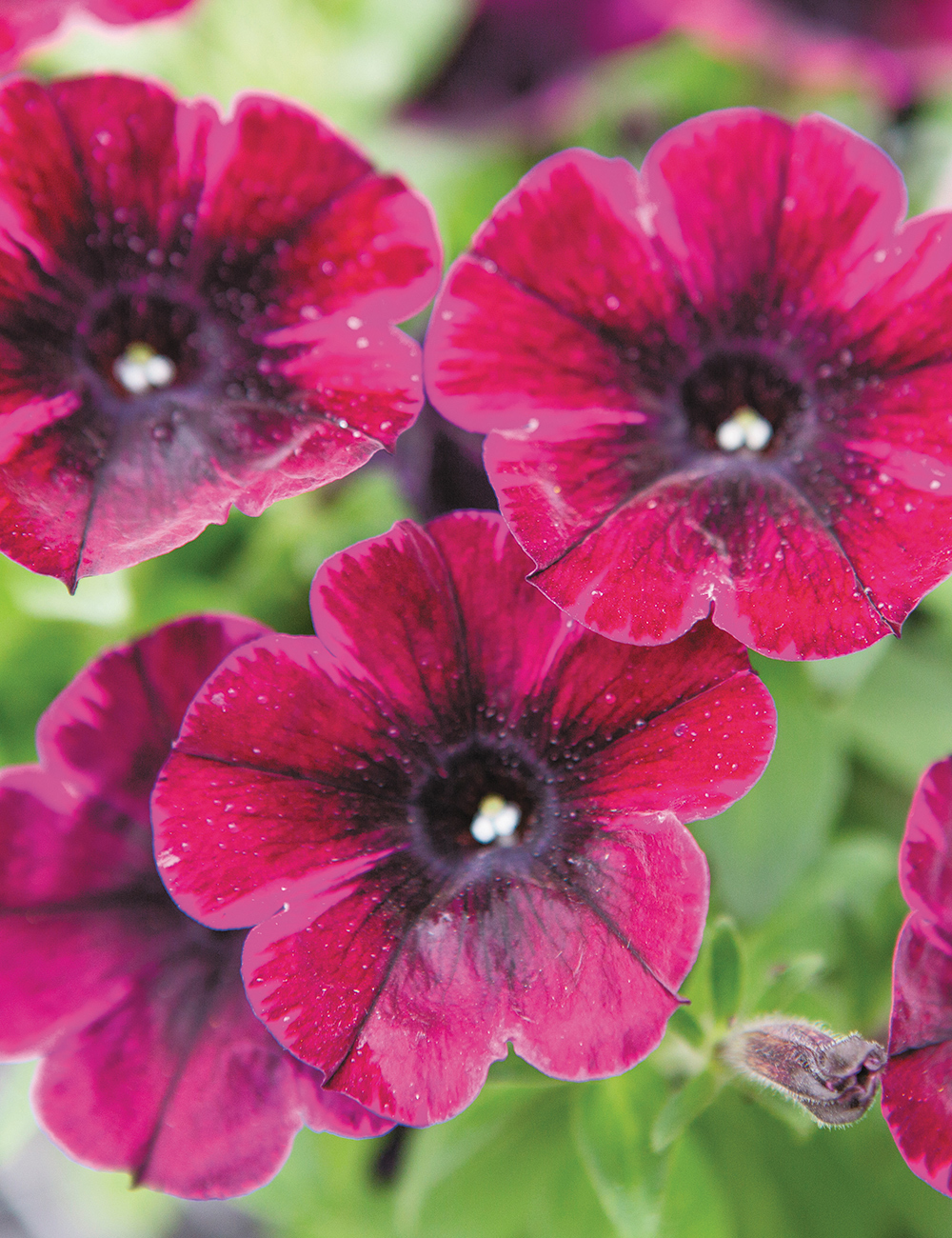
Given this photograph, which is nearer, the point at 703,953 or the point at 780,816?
the point at 703,953

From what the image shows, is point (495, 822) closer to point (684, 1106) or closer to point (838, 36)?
point (684, 1106)

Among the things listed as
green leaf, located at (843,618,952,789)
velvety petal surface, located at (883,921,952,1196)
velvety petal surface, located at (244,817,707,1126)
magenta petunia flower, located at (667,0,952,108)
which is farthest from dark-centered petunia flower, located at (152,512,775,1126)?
magenta petunia flower, located at (667,0,952,108)

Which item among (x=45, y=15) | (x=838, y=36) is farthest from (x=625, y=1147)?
(x=838, y=36)

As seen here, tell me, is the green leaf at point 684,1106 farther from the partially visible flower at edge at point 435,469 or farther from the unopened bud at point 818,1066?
the partially visible flower at edge at point 435,469

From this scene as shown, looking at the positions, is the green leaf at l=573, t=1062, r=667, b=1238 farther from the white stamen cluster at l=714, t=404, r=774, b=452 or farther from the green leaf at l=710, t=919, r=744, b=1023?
the white stamen cluster at l=714, t=404, r=774, b=452

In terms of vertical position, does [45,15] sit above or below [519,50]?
above

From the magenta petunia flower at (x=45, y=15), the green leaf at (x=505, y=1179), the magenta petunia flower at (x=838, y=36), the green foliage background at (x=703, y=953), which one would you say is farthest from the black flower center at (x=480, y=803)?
the magenta petunia flower at (x=838, y=36)

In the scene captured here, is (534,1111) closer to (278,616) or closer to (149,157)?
(278,616)

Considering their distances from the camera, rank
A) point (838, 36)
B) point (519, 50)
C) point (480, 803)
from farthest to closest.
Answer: point (519, 50) → point (838, 36) → point (480, 803)

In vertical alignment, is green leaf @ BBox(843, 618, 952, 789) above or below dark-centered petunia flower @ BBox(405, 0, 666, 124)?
below
